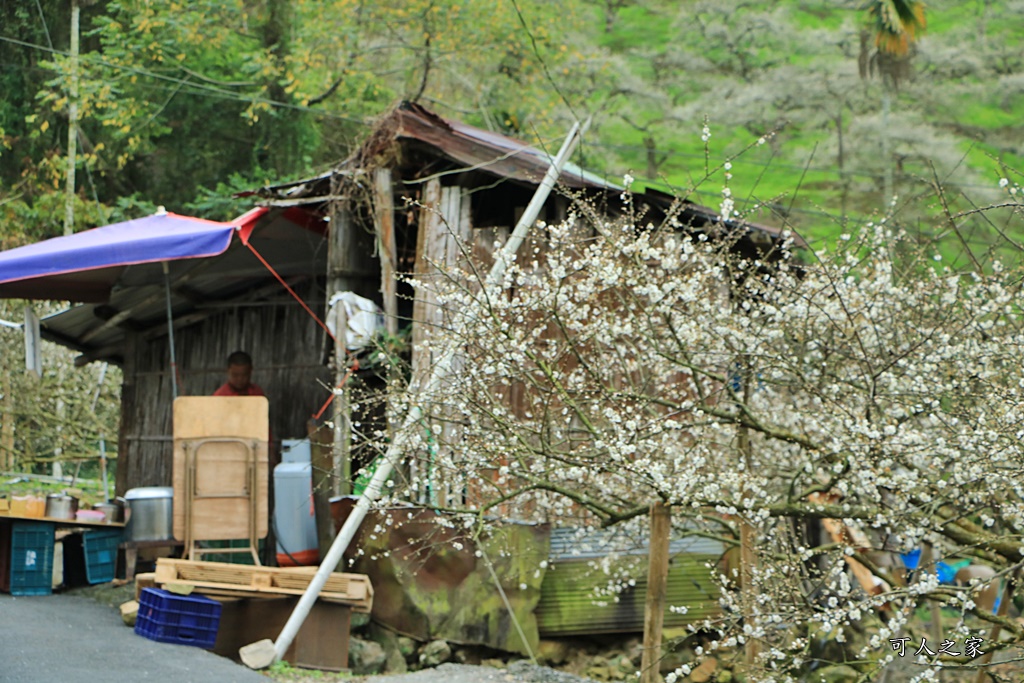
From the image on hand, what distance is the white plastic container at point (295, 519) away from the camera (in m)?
10.5

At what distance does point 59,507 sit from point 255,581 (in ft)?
8.99

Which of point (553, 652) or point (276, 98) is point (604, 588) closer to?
point (553, 652)

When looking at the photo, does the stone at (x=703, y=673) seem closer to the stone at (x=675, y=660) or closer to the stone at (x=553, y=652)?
the stone at (x=675, y=660)

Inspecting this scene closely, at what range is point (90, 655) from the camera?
25.9ft

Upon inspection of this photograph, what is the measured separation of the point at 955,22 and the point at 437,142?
38005 millimetres

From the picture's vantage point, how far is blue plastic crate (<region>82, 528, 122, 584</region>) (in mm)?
11211

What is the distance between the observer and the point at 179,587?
29.0 ft

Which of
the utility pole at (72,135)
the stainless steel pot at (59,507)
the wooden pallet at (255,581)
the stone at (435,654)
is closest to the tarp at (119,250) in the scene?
the stainless steel pot at (59,507)

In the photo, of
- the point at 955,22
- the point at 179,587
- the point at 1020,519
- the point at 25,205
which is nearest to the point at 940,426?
the point at 1020,519

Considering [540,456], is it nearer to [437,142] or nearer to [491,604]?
[491,604]

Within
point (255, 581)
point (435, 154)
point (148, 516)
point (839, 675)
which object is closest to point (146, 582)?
point (255, 581)

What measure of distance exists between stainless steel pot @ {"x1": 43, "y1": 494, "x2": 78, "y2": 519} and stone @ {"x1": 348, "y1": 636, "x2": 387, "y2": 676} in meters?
3.24

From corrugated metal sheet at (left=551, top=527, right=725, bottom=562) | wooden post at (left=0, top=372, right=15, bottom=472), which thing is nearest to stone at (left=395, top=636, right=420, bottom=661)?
corrugated metal sheet at (left=551, top=527, right=725, bottom=562)

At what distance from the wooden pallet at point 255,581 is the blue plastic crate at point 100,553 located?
99.4 inches
